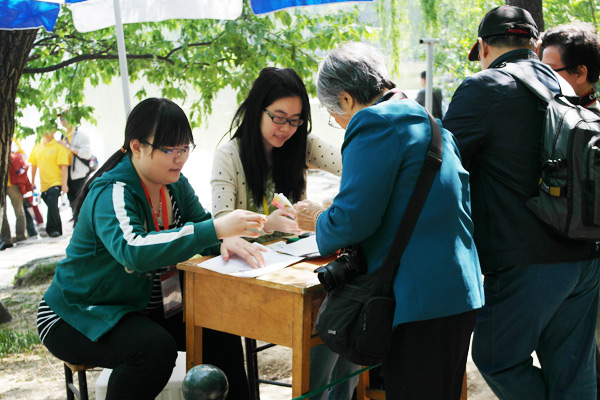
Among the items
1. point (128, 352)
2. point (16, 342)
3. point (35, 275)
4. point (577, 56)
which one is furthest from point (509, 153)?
point (35, 275)

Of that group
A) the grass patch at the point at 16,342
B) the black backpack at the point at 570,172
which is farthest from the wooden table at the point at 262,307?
the grass patch at the point at 16,342

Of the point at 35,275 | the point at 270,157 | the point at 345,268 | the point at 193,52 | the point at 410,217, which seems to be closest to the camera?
the point at 410,217

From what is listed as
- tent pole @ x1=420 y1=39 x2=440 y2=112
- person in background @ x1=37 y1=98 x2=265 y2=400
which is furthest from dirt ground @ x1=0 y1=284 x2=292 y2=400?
tent pole @ x1=420 y1=39 x2=440 y2=112

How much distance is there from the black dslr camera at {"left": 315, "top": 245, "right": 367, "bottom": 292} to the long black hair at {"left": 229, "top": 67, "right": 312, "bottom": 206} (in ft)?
3.28

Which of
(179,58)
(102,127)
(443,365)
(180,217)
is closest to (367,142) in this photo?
(443,365)

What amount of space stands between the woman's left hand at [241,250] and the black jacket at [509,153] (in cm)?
81

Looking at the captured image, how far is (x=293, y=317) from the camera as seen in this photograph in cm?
213

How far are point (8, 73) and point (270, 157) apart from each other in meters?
2.85

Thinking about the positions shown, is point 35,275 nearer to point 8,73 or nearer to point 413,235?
point 8,73

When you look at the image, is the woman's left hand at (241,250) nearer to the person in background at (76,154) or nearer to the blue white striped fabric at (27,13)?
the blue white striped fabric at (27,13)

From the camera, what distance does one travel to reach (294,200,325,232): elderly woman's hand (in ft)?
7.80

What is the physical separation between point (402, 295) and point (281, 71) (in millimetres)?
1341

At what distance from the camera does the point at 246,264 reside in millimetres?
2344

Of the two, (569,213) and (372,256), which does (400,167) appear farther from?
(569,213)
